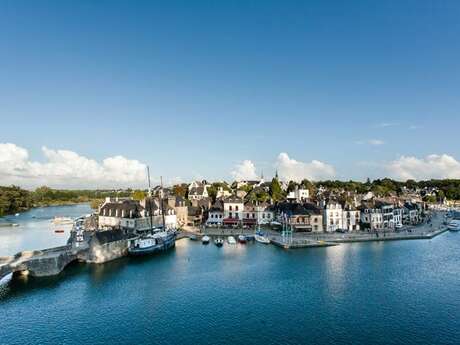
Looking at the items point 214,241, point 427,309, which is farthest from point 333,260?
point 214,241

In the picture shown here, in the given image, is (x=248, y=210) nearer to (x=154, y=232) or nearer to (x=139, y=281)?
(x=154, y=232)

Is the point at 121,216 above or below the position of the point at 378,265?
above

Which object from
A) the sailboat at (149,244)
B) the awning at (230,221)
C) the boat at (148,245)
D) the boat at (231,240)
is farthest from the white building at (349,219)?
the boat at (148,245)

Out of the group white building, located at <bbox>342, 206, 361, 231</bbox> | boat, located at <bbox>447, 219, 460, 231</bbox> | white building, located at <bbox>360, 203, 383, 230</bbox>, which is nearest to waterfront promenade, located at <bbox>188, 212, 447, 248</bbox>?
boat, located at <bbox>447, 219, 460, 231</bbox>

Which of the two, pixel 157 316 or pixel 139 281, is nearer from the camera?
pixel 157 316

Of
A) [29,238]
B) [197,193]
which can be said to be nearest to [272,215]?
[197,193]

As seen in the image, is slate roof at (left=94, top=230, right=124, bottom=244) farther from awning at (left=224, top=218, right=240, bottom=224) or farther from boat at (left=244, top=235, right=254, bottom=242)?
awning at (left=224, top=218, right=240, bottom=224)

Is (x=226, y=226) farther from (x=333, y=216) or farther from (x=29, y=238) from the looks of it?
(x=29, y=238)

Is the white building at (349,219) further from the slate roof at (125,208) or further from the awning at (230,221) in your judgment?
the slate roof at (125,208)
